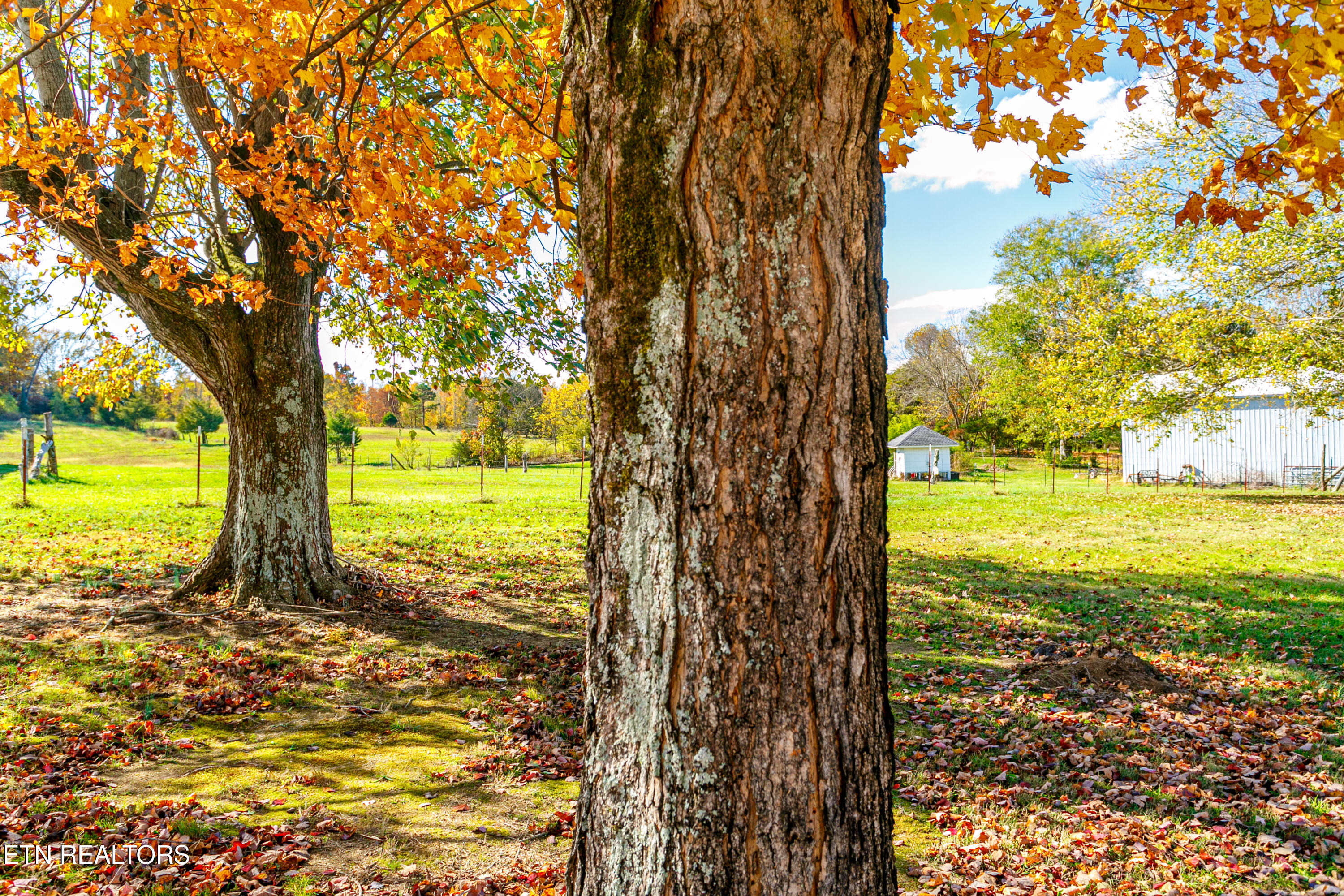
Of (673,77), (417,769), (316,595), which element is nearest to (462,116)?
(316,595)

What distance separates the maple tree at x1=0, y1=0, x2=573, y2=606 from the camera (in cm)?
416

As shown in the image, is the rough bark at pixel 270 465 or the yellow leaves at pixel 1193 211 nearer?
the yellow leaves at pixel 1193 211

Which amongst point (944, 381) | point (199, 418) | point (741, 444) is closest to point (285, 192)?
point (741, 444)

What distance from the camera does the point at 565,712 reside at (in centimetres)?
512

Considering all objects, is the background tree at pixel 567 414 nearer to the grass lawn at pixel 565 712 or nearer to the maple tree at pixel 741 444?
the grass lawn at pixel 565 712

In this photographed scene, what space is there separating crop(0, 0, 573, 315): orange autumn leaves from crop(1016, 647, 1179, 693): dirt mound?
17.2 feet

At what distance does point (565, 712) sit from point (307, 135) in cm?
451

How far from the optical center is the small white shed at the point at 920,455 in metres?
32.1

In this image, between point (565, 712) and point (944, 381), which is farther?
point (944, 381)

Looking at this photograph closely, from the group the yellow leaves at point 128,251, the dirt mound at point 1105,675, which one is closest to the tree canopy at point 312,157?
the yellow leaves at point 128,251

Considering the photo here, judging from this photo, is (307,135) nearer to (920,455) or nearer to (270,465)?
(270,465)

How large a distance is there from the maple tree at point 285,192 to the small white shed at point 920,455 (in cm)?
2631

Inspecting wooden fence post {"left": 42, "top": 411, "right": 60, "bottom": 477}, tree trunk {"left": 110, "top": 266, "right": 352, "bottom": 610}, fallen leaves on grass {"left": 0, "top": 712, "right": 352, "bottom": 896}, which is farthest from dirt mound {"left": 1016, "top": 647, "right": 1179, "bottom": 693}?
wooden fence post {"left": 42, "top": 411, "right": 60, "bottom": 477}

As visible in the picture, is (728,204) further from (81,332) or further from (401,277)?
(81,332)
